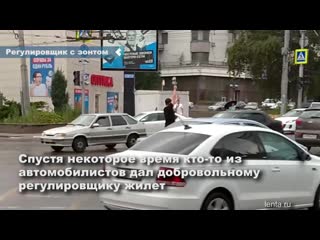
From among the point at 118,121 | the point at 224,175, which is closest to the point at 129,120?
the point at 118,121

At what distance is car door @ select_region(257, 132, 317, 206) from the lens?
796 cm

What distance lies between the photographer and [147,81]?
79.3m

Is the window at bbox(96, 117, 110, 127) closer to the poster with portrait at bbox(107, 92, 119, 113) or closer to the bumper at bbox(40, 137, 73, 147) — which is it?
the bumper at bbox(40, 137, 73, 147)

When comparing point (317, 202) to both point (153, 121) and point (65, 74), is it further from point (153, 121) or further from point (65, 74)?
point (65, 74)

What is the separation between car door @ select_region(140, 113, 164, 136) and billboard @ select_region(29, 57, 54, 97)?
1924cm

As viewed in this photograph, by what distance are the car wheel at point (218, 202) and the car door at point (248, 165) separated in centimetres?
19

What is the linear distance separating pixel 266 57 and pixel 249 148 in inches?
1625

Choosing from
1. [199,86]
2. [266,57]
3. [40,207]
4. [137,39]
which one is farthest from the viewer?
[199,86]

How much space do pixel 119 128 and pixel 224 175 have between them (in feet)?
41.8

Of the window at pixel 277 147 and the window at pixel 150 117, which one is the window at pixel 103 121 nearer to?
the window at pixel 150 117
